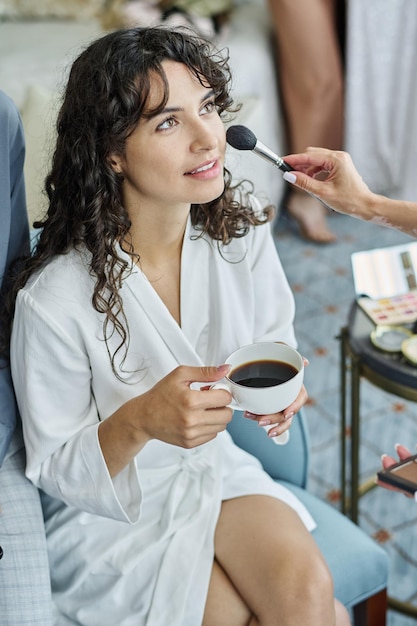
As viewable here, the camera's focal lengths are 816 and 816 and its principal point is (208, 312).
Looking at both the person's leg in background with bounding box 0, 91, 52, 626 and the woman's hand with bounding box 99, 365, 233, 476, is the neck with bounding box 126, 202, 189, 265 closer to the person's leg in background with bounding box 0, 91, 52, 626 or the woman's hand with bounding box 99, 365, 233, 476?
the person's leg in background with bounding box 0, 91, 52, 626

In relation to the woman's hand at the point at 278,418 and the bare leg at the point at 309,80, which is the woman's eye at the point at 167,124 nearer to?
the woman's hand at the point at 278,418

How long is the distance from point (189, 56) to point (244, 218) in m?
0.31

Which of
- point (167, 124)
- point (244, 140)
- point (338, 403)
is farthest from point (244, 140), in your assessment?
point (338, 403)

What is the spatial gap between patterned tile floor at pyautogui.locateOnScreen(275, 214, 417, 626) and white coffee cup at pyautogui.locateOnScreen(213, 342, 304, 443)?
626 millimetres

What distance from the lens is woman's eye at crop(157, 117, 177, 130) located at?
1.16 metres

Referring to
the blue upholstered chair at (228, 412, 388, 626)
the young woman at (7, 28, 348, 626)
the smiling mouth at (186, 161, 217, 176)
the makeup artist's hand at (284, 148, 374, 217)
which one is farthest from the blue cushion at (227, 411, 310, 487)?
the smiling mouth at (186, 161, 217, 176)

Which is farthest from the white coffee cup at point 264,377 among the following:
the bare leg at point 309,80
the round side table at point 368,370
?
the bare leg at point 309,80

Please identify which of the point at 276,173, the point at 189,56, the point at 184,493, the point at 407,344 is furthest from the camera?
the point at 276,173

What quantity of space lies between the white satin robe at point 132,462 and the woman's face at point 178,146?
0.16 meters

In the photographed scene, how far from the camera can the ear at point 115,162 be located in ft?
3.92

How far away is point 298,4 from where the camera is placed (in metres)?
3.04

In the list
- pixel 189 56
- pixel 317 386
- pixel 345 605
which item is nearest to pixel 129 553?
pixel 345 605

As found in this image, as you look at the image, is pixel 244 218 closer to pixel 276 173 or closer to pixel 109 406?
pixel 109 406

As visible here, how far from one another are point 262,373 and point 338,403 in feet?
4.23
